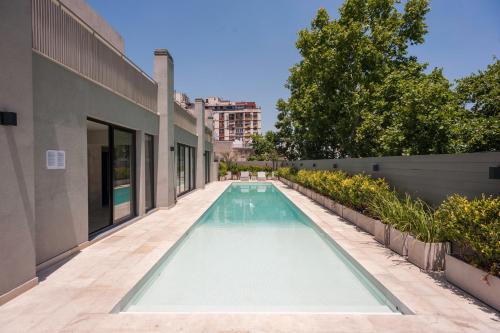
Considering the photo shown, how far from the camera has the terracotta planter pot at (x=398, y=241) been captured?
5.80 metres

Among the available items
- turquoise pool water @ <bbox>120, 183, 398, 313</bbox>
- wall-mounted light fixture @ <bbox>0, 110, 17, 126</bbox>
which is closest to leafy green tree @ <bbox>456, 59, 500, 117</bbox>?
turquoise pool water @ <bbox>120, 183, 398, 313</bbox>

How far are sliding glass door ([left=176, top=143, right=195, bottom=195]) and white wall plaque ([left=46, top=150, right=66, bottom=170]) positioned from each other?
978 cm

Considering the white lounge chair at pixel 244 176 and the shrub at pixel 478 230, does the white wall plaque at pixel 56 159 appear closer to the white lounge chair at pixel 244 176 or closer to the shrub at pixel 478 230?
the shrub at pixel 478 230

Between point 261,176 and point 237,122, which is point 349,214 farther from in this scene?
point 237,122

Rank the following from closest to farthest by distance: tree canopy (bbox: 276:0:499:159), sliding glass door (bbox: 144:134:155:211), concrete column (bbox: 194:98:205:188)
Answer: sliding glass door (bbox: 144:134:155:211) < tree canopy (bbox: 276:0:499:159) < concrete column (bbox: 194:98:205:188)

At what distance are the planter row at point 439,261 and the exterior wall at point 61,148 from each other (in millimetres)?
6528

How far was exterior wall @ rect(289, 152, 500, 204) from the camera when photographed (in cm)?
500

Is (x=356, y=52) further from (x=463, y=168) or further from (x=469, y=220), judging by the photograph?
(x=469, y=220)

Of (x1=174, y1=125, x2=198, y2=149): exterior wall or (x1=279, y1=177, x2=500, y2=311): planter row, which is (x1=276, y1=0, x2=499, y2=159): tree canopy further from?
(x1=279, y1=177, x2=500, y2=311): planter row

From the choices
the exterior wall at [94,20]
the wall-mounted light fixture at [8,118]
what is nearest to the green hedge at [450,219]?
the wall-mounted light fixture at [8,118]

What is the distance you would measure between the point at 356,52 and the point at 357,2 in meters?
3.81

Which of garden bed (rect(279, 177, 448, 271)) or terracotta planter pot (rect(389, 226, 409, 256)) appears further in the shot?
terracotta planter pot (rect(389, 226, 409, 256))

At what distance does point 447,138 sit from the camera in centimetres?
1505

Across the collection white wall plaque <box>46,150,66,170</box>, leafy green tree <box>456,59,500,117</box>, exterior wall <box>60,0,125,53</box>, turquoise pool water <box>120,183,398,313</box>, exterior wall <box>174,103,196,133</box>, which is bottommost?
turquoise pool water <box>120,183,398,313</box>
